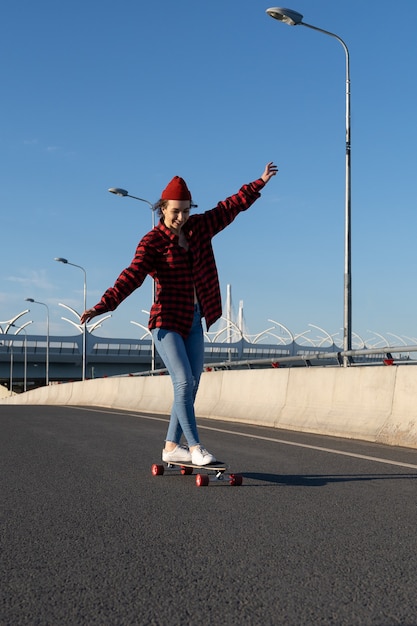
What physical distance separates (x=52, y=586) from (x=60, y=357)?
92.8 m

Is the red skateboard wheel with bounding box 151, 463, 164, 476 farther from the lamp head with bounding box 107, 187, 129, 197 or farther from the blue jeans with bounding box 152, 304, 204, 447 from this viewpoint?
the lamp head with bounding box 107, 187, 129, 197

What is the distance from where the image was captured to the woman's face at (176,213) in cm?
652

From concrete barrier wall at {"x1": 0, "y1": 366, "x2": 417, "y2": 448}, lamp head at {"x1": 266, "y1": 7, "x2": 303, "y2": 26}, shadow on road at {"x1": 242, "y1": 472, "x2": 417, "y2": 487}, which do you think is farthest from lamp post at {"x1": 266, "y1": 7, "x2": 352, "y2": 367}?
shadow on road at {"x1": 242, "y1": 472, "x2": 417, "y2": 487}

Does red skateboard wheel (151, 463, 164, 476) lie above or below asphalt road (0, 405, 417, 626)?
above

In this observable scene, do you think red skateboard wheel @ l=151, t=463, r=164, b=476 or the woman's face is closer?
the woman's face

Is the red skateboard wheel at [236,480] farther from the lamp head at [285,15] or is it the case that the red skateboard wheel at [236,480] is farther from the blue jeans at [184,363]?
the lamp head at [285,15]

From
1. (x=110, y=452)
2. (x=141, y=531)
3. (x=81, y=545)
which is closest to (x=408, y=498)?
(x=141, y=531)

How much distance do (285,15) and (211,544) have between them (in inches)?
637

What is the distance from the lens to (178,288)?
6.58 m

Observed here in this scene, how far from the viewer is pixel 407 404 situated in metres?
9.77

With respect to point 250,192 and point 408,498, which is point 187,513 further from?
point 250,192

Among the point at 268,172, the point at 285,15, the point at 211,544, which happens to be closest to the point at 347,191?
the point at 285,15

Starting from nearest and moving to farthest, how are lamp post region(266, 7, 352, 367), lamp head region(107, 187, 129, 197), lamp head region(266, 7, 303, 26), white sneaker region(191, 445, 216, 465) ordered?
white sneaker region(191, 445, 216, 465), lamp post region(266, 7, 352, 367), lamp head region(266, 7, 303, 26), lamp head region(107, 187, 129, 197)

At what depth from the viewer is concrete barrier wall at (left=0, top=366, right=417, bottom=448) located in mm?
9891
